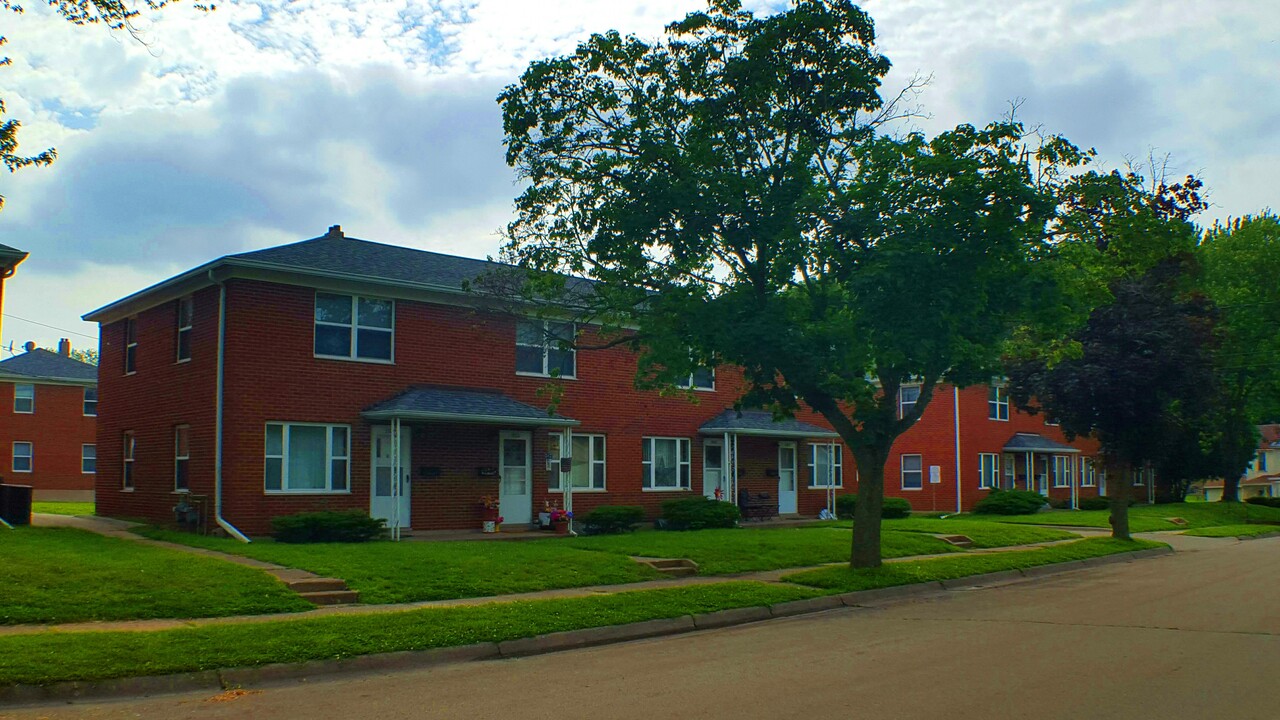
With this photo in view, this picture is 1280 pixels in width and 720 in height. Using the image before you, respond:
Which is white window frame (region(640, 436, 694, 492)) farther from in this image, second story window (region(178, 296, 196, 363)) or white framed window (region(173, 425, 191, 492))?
second story window (region(178, 296, 196, 363))

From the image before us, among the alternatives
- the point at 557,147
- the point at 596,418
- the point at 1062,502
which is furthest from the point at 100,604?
the point at 1062,502

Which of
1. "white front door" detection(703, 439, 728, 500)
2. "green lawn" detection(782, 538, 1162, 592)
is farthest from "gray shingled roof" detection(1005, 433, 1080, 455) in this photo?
"white front door" detection(703, 439, 728, 500)

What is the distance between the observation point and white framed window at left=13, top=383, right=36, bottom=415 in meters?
42.8

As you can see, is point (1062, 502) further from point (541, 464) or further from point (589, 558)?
point (589, 558)

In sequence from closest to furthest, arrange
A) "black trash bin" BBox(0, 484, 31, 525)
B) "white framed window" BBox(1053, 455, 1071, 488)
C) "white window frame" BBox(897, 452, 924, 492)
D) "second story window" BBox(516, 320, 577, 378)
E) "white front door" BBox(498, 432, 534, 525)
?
→ "black trash bin" BBox(0, 484, 31, 525), "white front door" BBox(498, 432, 534, 525), "second story window" BBox(516, 320, 577, 378), "white window frame" BBox(897, 452, 924, 492), "white framed window" BBox(1053, 455, 1071, 488)

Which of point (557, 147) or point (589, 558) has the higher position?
point (557, 147)

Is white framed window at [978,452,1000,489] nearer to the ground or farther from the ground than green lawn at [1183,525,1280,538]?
farther from the ground

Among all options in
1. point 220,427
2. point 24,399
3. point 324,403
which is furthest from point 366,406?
point 24,399

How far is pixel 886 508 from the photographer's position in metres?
34.7

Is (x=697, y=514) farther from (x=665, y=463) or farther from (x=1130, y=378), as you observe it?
(x=1130, y=378)

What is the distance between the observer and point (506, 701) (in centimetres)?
842

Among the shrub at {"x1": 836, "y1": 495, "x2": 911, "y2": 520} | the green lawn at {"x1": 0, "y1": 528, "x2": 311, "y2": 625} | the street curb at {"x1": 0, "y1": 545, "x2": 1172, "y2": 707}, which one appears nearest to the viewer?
the street curb at {"x1": 0, "y1": 545, "x2": 1172, "y2": 707}

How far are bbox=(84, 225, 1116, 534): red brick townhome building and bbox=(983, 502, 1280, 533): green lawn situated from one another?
1282 cm

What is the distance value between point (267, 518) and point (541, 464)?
22.1 ft
